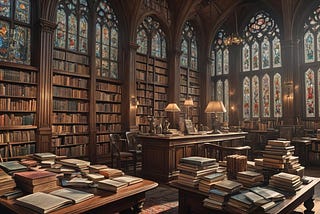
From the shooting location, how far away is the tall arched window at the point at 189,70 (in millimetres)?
10391

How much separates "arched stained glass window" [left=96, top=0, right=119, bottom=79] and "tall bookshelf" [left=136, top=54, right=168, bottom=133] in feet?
2.99

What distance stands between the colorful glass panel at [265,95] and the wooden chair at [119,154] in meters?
6.01

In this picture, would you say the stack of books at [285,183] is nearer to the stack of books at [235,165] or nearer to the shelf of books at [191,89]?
the stack of books at [235,165]

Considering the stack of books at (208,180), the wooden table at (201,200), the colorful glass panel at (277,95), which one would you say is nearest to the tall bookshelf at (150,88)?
the colorful glass panel at (277,95)

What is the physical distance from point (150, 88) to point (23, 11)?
14.9 ft

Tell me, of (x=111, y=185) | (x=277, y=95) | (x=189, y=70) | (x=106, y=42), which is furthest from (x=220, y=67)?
(x=111, y=185)

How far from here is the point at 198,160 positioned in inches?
91.3

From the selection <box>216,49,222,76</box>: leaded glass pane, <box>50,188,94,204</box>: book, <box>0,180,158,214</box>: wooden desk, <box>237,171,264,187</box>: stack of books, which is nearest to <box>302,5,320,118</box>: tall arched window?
<box>216,49,222,76</box>: leaded glass pane

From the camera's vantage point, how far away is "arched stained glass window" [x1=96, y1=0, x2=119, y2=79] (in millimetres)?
7574

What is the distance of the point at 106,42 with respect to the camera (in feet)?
25.6

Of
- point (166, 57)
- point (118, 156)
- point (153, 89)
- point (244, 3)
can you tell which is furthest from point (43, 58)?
point (244, 3)

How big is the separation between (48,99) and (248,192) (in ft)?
17.8

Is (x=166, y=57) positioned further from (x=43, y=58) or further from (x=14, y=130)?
(x=14, y=130)

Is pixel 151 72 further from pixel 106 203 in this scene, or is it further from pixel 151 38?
pixel 106 203
